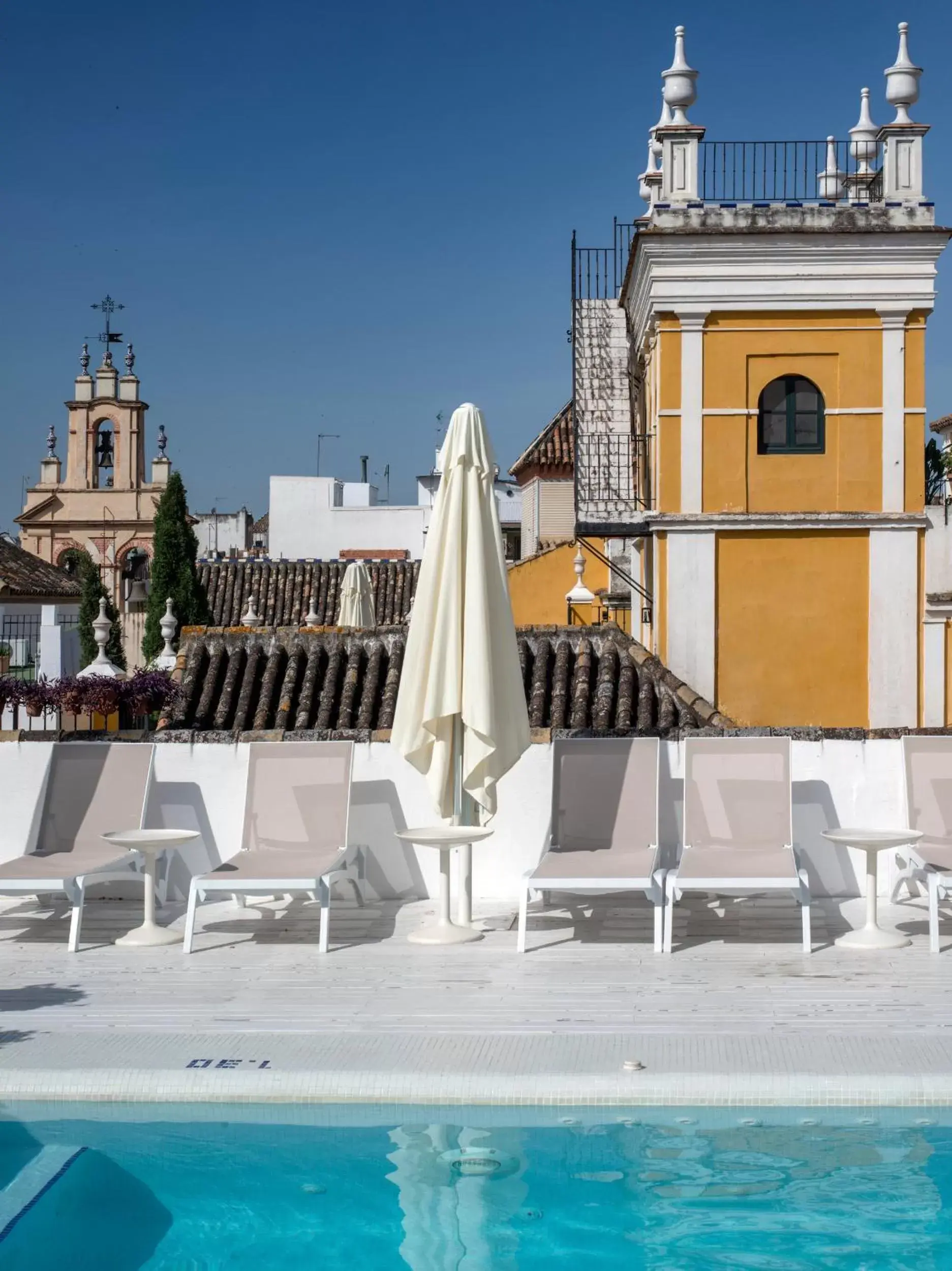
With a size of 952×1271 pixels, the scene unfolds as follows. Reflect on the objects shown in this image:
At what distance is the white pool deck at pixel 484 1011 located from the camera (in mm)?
5660

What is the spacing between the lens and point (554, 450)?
37.4 metres

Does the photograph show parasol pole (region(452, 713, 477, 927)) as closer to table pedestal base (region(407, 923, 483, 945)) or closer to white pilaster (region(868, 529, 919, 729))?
table pedestal base (region(407, 923, 483, 945))

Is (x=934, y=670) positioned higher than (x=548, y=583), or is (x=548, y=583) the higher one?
(x=548, y=583)

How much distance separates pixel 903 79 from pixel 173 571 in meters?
28.5

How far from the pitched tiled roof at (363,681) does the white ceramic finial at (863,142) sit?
434 inches

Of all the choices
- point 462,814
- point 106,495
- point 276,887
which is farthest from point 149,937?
point 106,495

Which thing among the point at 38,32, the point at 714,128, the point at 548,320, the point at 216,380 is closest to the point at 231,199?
the point at 216,380

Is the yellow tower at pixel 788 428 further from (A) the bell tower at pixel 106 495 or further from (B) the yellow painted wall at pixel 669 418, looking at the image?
(A) the bell tower at pixel 106 495

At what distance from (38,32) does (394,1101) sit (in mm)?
17544

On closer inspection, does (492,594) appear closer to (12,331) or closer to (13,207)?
(13,207)

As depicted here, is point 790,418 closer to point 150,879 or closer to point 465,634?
point 465,634

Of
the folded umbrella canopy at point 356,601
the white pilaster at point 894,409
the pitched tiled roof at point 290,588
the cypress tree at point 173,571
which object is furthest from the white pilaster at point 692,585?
the cypress tree at point 173,571

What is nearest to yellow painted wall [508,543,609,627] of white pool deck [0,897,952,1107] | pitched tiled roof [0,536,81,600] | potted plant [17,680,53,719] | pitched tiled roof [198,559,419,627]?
pitched tiled roof [198,559,419,627]

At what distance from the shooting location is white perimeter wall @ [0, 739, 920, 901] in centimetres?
896
